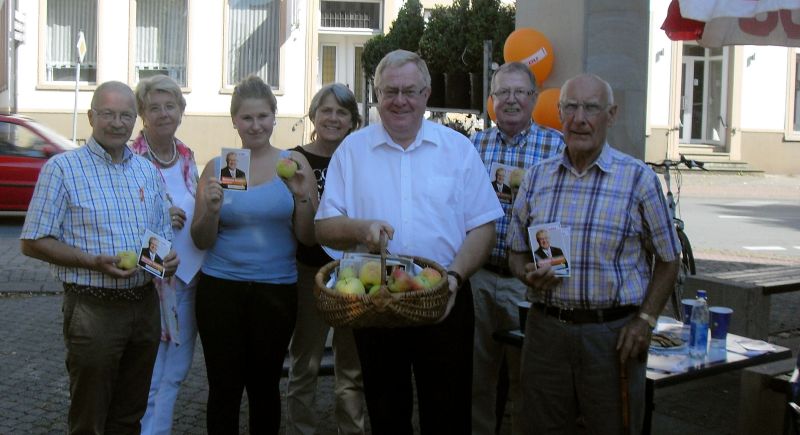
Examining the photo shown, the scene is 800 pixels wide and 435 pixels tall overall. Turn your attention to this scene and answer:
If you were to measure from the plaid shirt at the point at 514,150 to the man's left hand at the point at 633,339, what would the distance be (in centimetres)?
122

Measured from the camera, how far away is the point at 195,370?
6562 millimetres

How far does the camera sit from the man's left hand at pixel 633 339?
342 cm

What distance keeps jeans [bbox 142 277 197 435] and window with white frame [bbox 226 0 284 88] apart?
810 inches

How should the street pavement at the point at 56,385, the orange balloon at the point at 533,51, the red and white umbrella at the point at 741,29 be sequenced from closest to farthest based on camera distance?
the street pavement at the point at 56,385 < the red and white umbrella at the point at 741,29 < the orange balloon at the point at 533,51

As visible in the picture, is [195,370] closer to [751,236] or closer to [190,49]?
[751,236]

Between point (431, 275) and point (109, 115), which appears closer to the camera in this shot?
point (431, 275)

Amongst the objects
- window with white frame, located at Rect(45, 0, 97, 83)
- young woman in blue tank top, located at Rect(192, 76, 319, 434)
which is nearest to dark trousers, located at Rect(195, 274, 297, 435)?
young woman in blue tank top, located at Rect(192, 76, 319, 434)

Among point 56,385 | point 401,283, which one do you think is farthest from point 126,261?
point 56,385

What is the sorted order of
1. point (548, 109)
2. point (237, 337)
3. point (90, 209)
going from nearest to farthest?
1. point (90, 209)
2. point (237, 337)
3. point (548, 109)

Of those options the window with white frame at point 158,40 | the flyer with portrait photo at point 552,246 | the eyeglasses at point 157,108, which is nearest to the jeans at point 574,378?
the flyer with portrait photo at point 552,246

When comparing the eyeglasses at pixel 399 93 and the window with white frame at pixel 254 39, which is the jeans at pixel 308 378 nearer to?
the eyeglasses at pixel 399 93

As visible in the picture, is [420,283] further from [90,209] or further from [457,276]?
[90,209]

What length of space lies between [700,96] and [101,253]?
25.3m

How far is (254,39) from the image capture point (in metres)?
24.6
